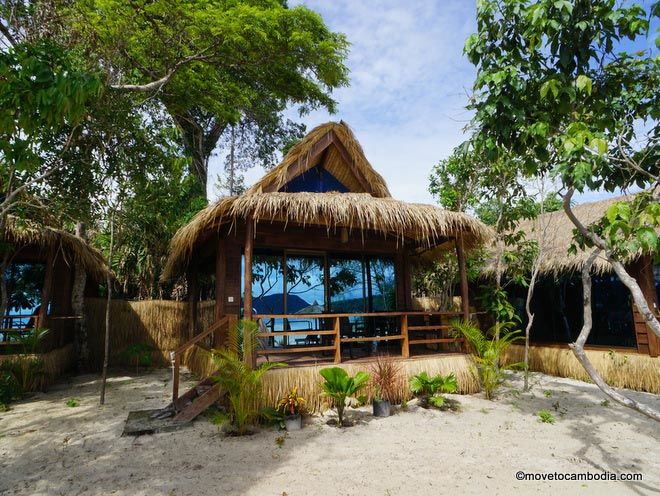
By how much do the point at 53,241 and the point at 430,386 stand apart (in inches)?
300

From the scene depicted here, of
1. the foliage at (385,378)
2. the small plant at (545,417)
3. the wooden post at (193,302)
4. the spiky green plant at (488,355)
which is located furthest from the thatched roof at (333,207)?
the small plant at (545,417)

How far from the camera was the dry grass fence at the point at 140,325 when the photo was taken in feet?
33.1

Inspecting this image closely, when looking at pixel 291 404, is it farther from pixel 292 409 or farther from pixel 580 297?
pixel 580 297

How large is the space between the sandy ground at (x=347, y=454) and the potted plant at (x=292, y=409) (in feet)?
0.50

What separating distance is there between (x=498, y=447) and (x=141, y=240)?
34.8 feet

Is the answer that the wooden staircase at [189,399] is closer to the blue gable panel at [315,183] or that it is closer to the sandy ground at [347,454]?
the sandy ground at [347,454]

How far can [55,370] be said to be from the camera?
7.83m

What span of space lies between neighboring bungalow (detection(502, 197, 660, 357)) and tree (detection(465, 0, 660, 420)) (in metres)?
3.63

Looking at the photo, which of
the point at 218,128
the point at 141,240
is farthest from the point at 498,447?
the point at 218,128

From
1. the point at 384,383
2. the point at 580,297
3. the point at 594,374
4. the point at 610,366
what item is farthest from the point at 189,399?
the point at 580,297

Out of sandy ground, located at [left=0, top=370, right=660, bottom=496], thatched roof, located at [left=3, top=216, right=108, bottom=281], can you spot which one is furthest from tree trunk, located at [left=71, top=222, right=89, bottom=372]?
sandy ground, located at [left=0, top=370, right=660, bottom=496]

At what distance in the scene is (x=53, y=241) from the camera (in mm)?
7660

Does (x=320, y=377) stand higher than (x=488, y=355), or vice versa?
(x=488, y=355)

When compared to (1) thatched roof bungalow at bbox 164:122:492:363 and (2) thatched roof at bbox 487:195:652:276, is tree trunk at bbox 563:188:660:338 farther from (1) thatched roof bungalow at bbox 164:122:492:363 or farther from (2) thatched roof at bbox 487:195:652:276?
(2) thatched roof at bbox 487:195:652:276
